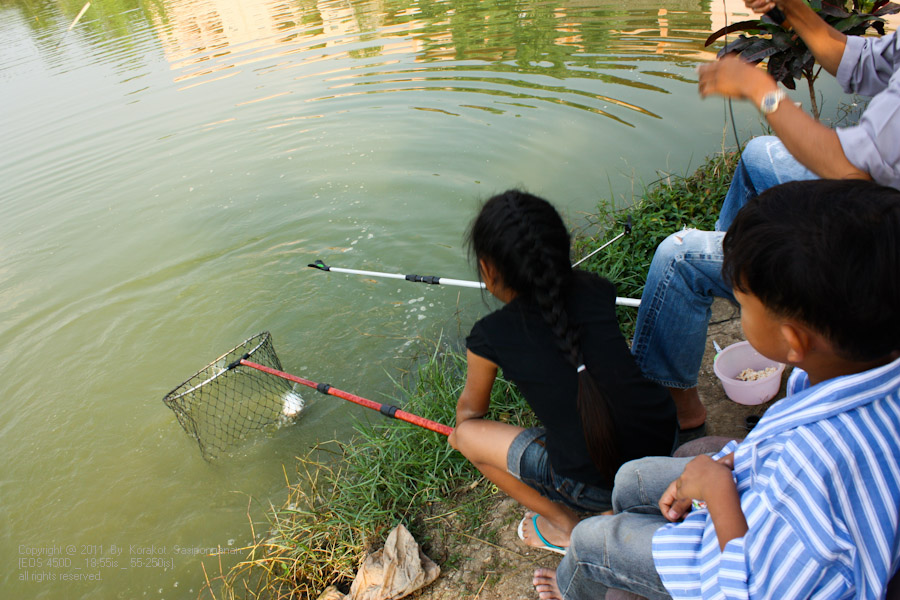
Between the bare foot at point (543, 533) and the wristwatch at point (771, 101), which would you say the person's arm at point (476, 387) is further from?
the wristwatch at point (771, 101)

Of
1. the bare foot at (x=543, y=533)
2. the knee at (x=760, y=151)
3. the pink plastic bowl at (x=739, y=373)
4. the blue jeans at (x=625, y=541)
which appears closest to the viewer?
the blue jeans at (x=625, y=541)

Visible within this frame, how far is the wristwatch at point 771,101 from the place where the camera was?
5.43 ft

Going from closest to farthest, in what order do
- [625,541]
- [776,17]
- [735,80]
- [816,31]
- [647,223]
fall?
1. [625,541]
2. [735,80]
3. [816,31]
4. [776,17]
5. [647,223]

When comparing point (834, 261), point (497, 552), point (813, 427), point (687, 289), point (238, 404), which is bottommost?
point (238, 404)

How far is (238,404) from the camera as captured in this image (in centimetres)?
365

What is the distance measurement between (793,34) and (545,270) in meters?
2.68

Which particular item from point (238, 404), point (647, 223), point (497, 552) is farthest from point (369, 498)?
point (647, 223)

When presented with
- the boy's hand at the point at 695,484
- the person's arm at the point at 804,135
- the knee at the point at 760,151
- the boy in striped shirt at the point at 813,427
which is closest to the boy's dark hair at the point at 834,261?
the boy in striped shirt at the point at 813,427

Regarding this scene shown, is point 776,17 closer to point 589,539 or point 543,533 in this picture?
point 543,533

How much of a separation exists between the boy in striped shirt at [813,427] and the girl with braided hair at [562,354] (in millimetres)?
384

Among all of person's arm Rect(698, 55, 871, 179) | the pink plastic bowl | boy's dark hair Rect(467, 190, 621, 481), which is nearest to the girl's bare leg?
boy's dark hair Rect(467, 190, 621, 481)

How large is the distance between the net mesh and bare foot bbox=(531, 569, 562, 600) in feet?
6.30

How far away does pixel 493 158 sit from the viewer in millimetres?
5562

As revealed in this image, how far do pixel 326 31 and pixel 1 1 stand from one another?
15217 mm
